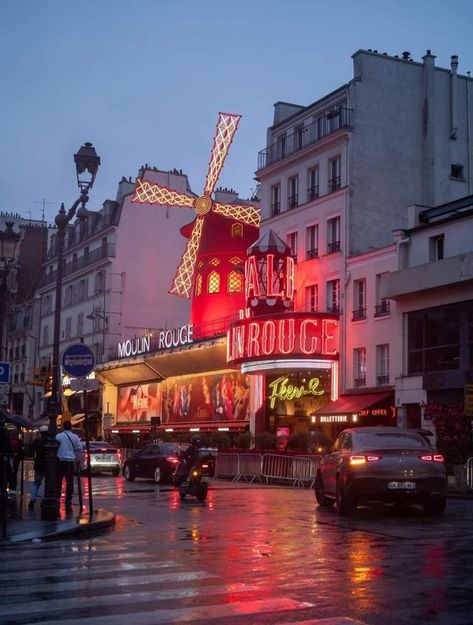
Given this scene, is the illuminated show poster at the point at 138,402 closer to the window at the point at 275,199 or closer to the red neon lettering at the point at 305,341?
the window at the point at 275,199

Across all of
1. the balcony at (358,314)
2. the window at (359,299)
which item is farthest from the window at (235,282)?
the balcony at (358,314)

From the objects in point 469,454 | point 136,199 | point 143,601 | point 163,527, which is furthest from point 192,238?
point 143,601

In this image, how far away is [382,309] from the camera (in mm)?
35844

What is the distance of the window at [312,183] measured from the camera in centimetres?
4121

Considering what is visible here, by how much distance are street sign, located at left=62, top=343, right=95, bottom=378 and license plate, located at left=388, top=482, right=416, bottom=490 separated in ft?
17.2

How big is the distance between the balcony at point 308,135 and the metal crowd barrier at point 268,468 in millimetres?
14445

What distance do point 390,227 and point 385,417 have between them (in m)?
8.64

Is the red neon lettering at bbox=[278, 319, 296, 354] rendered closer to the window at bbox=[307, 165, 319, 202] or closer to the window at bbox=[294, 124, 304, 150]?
the window at bbox=[307, 165, 319, 202]

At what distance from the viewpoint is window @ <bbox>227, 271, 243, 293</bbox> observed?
4900cm

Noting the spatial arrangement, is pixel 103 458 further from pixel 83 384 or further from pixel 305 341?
pixel 83 384

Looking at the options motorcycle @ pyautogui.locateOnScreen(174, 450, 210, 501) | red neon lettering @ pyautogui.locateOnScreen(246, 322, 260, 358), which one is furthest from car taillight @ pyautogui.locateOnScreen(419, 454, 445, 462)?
red neon lettering @ pyautogui.locateOnScreen(246, 322, 260, 358)

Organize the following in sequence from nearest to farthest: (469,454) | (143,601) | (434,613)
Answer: (434,613)
(143,601)
(469,454)

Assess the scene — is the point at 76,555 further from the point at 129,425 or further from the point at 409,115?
the point at 129,425

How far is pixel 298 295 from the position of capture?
41.2m
